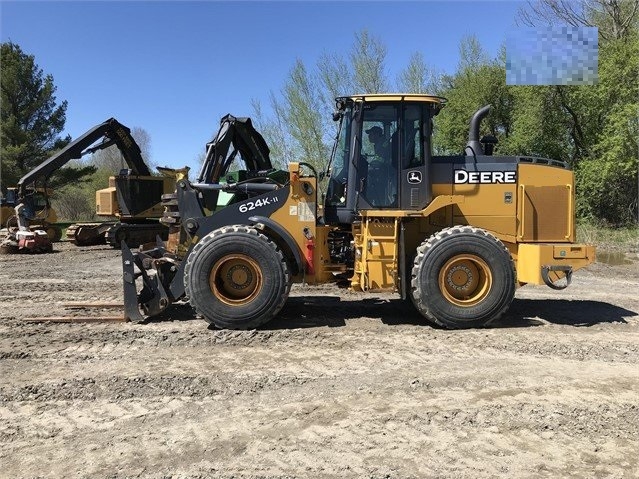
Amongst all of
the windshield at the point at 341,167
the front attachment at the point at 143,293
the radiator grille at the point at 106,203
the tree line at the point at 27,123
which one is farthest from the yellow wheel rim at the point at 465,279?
the tree line at the point at 27,123

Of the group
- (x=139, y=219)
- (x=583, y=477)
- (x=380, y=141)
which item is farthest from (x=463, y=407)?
(x=139, y=219)

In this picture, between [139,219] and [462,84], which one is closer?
[139,219]

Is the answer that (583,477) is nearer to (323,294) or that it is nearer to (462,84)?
(323,294)

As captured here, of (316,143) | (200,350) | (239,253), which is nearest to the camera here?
(200,350)

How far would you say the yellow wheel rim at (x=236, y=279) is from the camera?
5996 mm

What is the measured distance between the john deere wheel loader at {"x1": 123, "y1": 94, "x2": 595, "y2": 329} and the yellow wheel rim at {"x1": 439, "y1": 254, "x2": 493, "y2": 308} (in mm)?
14

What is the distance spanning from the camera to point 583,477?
2963 mm

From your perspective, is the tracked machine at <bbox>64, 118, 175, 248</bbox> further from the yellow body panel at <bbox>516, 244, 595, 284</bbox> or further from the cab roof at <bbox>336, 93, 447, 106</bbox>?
the yellow body panel at <bbox>516, 244, 595, 284</bbox>

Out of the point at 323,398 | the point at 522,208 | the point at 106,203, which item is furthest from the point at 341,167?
the point at 106,203

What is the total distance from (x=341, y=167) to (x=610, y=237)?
16447 mm

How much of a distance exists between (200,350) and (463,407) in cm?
277

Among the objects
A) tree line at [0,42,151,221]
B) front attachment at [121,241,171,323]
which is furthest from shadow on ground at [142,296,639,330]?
tree line at [0,42,151,221]

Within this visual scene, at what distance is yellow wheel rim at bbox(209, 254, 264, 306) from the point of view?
6.00 meters

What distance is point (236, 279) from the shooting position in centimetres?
607
